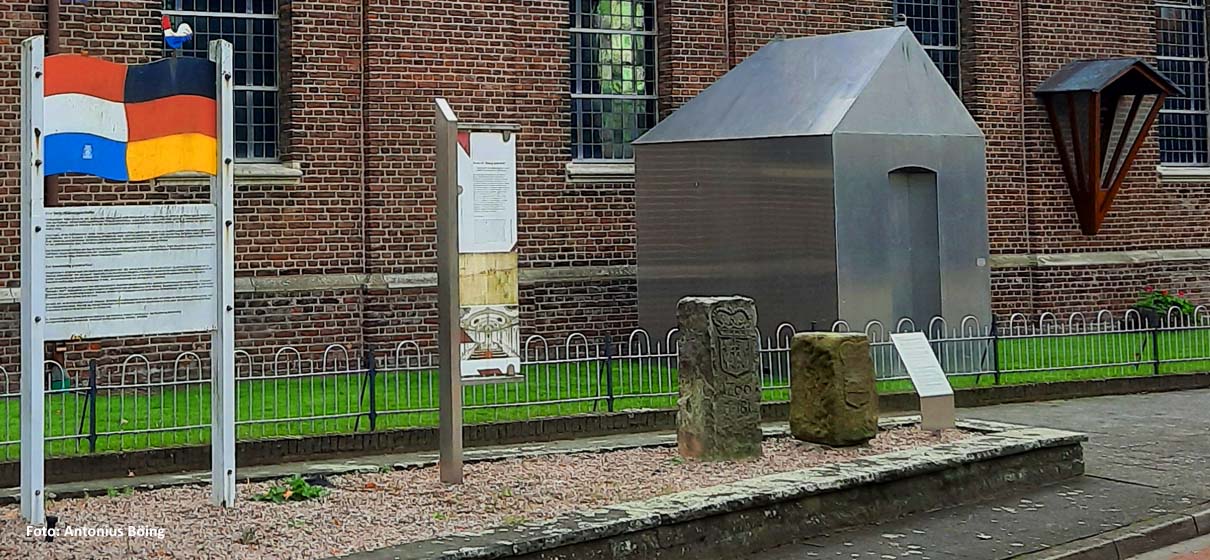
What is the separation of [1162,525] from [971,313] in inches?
273

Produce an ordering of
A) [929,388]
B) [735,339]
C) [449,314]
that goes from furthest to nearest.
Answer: [929,388] → [735,339] → [449,314]

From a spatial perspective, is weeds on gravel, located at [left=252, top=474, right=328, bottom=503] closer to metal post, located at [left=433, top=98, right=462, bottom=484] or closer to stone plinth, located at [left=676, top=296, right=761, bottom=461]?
metal post, located at [left=433, top=98, right=462, bottom=484]

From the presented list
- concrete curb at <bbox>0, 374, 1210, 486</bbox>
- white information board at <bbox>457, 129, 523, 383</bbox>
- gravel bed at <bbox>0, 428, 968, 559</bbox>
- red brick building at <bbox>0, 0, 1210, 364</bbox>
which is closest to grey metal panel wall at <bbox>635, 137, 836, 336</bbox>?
concrete curb at <bbox>0, 374, 1210, 486</bbox>

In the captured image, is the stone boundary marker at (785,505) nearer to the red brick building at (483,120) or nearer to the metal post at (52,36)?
the red brick building at (483,120)

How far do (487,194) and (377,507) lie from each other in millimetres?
2518

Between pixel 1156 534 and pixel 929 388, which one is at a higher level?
pixel 929 388

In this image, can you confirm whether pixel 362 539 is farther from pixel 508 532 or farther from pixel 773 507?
pixel 773 507

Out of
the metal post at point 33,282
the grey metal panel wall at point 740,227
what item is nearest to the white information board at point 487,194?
the metal post at point 33,282

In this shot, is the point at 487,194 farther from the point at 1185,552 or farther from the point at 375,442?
the point at 1185,552

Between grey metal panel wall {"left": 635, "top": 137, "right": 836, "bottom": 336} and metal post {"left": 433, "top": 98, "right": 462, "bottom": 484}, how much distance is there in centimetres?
639

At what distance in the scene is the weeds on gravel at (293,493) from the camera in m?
8.02

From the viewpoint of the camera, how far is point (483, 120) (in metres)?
17.2

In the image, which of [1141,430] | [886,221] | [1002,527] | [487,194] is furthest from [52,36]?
[1141,430]

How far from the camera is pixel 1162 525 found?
8.53 meters
